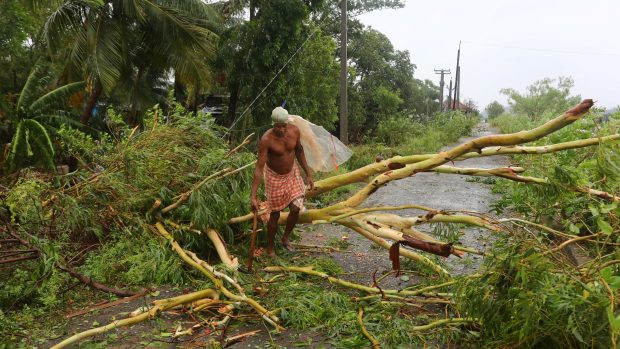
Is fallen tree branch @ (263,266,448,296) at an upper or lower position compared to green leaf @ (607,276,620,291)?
lower

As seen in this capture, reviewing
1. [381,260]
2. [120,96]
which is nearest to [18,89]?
[120,96]

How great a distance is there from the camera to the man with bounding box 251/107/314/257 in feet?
16.1

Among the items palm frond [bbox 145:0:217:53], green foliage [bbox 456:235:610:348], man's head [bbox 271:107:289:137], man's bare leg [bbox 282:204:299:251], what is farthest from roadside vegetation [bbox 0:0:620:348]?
palm frond [bbox 145:0:217:53]

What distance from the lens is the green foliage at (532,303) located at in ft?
8.16

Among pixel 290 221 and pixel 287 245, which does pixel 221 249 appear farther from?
pixel 287 245

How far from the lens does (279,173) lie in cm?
504

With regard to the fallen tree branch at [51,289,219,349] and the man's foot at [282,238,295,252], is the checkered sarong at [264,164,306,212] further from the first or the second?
the fallen tree branch at [51,289,219,349]

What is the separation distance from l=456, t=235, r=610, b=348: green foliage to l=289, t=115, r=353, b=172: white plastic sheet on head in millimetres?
2568

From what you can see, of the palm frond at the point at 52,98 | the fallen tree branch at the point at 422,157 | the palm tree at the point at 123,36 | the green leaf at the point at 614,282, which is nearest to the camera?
the green leaf at the point at 614,282

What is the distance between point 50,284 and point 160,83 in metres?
14.8

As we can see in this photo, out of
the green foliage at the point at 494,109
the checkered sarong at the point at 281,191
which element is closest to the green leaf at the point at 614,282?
the checkered sarong at the point at 281,191

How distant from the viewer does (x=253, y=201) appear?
15.7ft

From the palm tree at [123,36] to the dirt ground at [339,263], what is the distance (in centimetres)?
646

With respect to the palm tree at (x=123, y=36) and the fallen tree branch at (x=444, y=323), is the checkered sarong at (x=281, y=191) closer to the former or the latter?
the fallen tree branch at (x=444, y=323)
